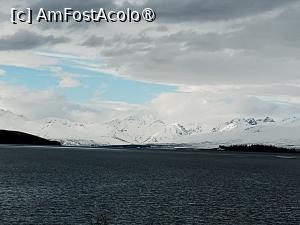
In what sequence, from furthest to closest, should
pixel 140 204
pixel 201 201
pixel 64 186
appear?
pixel 64 186
pixel 201 201
pixel 140 204

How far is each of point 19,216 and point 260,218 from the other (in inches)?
1611

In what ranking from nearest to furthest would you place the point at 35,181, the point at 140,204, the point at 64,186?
1. the point at 140,204
2. the point at 64,186
3. the point at 35,181

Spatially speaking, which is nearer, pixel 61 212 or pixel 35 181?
pixel 61 212

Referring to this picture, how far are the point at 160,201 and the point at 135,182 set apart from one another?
4128 cm

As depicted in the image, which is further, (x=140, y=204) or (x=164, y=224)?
(x=140, y=204)

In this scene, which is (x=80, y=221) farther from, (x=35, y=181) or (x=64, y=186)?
(x=35, y=181)

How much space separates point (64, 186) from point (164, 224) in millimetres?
54057

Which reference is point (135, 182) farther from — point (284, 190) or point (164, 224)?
point (164, 224)

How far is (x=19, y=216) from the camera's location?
81.9 meters

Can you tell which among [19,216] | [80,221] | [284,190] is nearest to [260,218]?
[80,221]

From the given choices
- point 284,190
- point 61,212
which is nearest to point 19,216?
point 61,212

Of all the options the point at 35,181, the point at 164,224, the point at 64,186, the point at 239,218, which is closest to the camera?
the point at 164,224

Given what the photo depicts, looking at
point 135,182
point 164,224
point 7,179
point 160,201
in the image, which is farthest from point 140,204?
point 7,179

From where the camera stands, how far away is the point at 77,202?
99812mm
